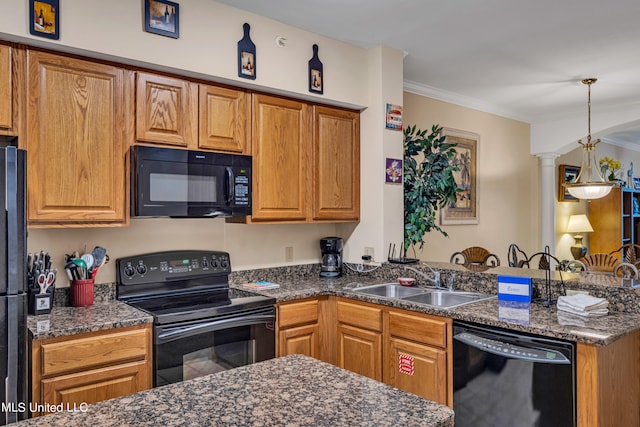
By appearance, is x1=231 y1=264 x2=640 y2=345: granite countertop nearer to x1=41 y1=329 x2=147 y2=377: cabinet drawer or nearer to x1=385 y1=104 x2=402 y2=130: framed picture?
x1=41 y1=329 x2=147 y2=377: cabinet drawer

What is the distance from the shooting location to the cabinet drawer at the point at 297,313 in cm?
277

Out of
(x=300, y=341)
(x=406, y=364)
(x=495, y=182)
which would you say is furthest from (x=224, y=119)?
(x=495, y=182)

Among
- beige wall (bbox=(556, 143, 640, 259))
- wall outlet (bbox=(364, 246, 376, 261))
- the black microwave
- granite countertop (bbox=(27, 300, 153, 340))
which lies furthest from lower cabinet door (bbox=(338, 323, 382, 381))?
beige wall (bbox=(556, 143, 640, 259))

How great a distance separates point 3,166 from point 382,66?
98.5 inches

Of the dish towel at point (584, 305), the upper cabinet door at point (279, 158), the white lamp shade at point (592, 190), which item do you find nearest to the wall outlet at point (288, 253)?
the upper cabinet door at point (279, 158)

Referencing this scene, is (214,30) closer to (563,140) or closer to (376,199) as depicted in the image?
(376,199)

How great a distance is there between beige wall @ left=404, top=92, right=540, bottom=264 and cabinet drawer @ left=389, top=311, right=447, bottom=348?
1.74 m

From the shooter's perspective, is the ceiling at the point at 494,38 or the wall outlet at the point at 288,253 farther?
the wall outlet at the point at 288,253

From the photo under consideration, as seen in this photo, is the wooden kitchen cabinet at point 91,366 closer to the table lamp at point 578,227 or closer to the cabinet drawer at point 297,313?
the cabinet drawer at point 297,313

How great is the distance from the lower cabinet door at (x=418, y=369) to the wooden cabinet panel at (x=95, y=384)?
1315mm

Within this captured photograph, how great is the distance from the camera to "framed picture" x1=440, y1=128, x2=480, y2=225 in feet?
15.0

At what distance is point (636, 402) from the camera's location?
7.06 ft

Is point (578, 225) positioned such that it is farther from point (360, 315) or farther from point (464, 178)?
point (360, 315)

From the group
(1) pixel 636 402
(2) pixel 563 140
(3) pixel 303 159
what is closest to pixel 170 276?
(3) pixel 303 159
